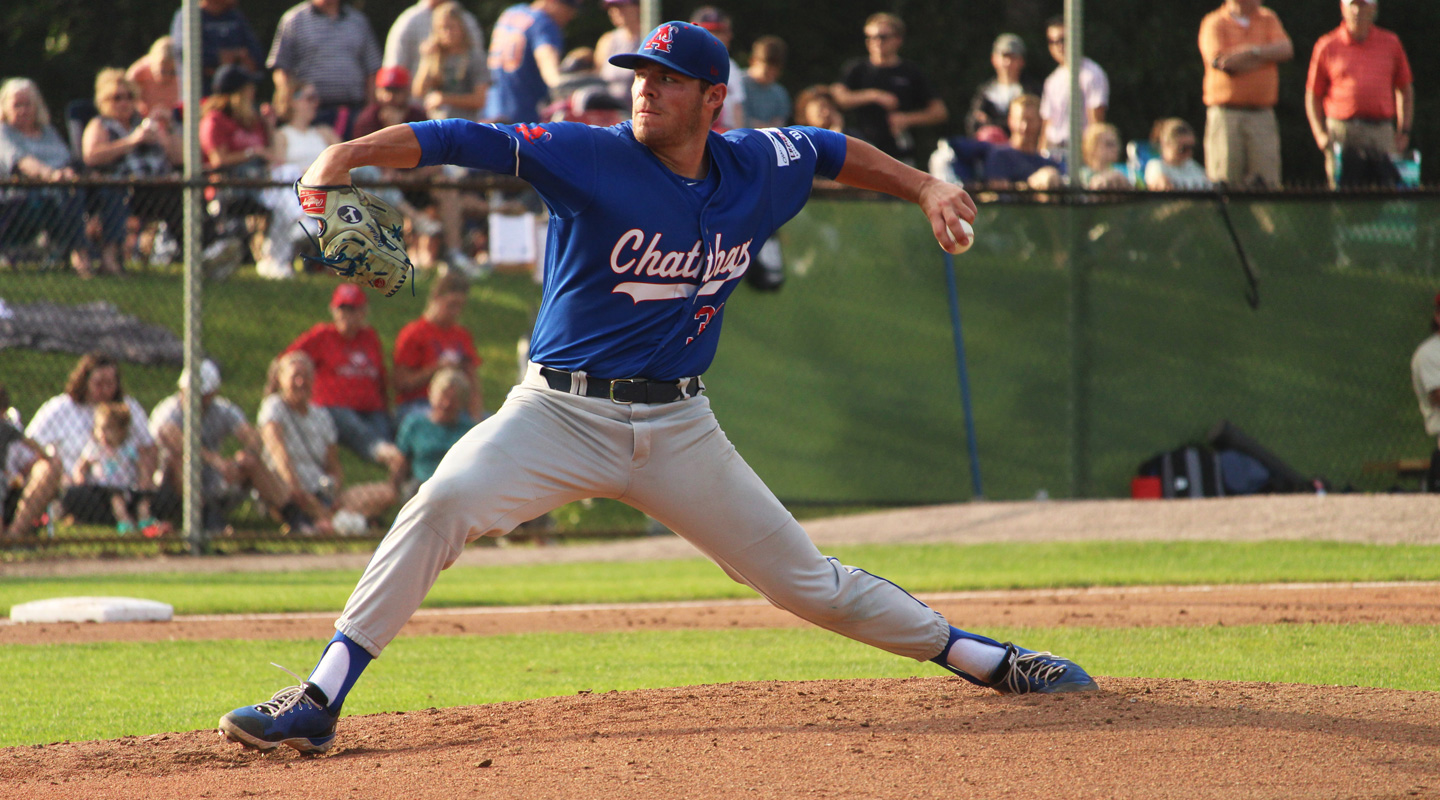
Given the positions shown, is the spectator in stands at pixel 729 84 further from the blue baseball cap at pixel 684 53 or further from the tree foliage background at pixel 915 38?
the tree foliage background at pixel 915 38

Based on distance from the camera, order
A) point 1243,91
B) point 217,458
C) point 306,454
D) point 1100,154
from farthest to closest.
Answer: point 1100,154, point 1243,91, point 306,454, point 217,458

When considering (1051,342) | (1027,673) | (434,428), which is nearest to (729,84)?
(1051,342)

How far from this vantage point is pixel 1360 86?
442 inches

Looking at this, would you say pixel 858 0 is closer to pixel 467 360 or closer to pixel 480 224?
pixel 480 224

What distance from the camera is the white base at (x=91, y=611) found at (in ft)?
26.0

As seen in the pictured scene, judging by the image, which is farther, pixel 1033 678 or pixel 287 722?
pixel 1033 678

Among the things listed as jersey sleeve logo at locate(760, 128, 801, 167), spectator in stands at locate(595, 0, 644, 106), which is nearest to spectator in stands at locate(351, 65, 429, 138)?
spectator in stands at locate(595, 0, 644, 106)

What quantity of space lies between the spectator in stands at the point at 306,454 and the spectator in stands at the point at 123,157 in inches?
66.7

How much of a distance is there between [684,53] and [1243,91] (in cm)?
816

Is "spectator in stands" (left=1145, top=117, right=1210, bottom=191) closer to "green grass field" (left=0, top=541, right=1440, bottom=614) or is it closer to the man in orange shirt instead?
the man in orange shirt

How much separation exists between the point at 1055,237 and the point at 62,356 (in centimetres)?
788

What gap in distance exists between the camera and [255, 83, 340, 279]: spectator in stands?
12.2 m

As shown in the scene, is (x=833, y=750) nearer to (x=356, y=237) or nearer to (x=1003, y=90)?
(x=356, y=237)

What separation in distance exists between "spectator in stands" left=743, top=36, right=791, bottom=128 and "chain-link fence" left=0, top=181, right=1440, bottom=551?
178cm
